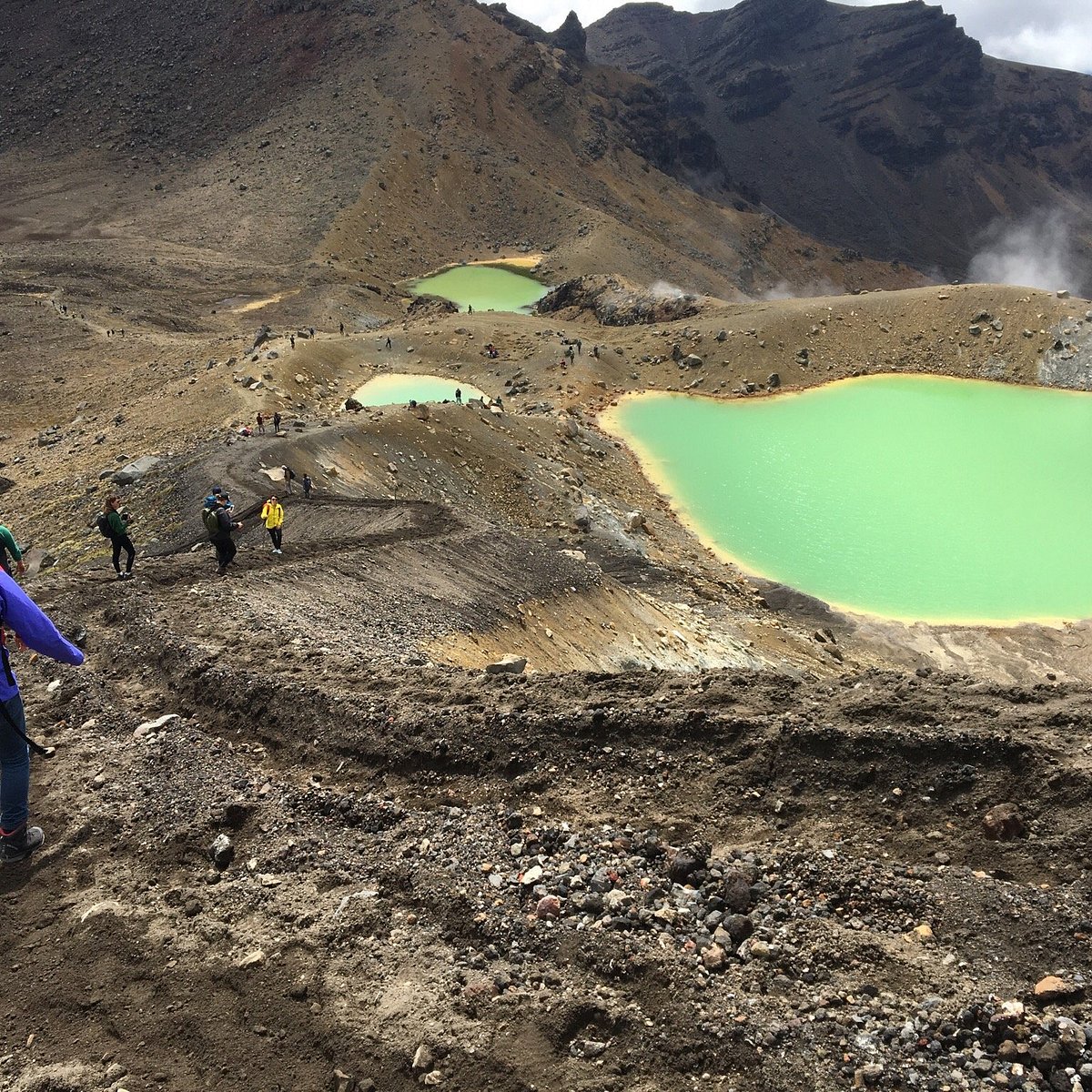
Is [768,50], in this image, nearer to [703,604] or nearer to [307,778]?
[703,604]

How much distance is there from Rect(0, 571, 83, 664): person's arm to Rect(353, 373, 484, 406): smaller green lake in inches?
1109

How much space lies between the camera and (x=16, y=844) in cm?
651

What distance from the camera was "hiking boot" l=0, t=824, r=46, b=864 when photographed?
6480 millimetres

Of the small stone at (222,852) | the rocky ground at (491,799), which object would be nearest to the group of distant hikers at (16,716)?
the rocky ground at (491,799)

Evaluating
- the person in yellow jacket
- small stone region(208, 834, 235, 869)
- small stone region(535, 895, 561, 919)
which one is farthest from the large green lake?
small stone region(208, 834, 235, 869)

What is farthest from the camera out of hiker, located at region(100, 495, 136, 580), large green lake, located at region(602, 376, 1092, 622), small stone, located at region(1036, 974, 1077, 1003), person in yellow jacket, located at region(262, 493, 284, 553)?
large green lake, located at region(602, 376, 1092, 622)

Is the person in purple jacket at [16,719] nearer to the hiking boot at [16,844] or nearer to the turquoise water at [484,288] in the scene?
the hiking boot at [16,844]

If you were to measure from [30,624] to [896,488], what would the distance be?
29470 mm

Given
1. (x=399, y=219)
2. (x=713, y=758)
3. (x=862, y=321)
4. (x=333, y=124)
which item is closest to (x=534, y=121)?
(x=333, y=124)

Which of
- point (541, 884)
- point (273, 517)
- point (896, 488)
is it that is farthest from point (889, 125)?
point (541, 884)

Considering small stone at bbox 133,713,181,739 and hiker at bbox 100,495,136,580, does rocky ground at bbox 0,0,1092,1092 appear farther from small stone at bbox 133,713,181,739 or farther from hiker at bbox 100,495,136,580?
hiker at bbox 100,495,136,580

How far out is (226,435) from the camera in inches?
862

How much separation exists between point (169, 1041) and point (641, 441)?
31.8 metres

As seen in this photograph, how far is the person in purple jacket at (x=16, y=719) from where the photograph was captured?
6.06 m
